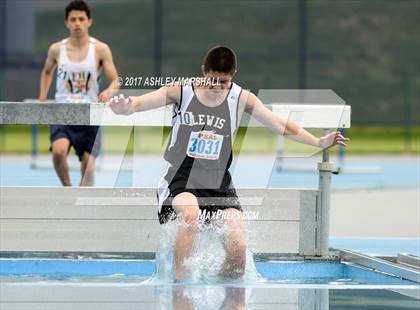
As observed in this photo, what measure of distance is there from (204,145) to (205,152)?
0.05 meters

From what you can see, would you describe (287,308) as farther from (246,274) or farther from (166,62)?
(166,62)

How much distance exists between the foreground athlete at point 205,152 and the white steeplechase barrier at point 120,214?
89 cm

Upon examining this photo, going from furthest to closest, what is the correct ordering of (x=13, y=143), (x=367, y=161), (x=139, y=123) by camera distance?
(x=13, y=143), (x=367, y=161), (x=139, y=123)

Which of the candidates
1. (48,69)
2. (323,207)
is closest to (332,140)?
(323,207)

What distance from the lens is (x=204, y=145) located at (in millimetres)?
8367

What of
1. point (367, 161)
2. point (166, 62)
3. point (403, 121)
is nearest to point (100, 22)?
point (166, 62)

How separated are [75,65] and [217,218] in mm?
4258

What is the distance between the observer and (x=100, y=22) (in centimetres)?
3450

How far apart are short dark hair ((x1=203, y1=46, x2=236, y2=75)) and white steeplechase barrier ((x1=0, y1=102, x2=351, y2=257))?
1034 mm

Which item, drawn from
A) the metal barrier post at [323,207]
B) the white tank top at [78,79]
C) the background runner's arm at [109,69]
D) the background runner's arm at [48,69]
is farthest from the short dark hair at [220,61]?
the background runner's arm at [48,69]

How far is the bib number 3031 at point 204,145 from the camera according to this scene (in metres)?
8.36

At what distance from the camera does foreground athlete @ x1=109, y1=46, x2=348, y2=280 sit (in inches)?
328

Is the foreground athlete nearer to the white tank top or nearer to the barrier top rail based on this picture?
the barrier top rail

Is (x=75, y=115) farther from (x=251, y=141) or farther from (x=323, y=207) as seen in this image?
(x=251, y=141)
